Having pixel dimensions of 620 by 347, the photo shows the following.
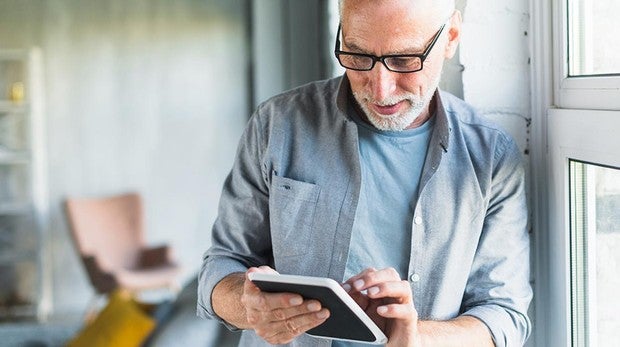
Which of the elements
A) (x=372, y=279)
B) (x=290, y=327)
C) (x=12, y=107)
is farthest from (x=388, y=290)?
(x=12, y=107)

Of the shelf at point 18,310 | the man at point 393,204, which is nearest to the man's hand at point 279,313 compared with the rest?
the man at point 393,204

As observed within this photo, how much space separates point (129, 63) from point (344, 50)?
5875mm

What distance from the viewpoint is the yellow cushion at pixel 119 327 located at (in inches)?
145

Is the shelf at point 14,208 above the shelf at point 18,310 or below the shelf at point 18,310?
above

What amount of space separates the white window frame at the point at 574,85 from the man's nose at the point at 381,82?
33cm

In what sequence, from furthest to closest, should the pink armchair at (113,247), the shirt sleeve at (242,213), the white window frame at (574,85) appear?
the pink armchair at (113,247) < the shirt sleeve at (242,213) < the white window frame at (574,85)

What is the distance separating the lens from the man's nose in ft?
4.92

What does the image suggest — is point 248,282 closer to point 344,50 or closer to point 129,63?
point 344,50

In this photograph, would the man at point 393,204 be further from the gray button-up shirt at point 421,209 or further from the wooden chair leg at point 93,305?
the wooden chair leg at point 93,305

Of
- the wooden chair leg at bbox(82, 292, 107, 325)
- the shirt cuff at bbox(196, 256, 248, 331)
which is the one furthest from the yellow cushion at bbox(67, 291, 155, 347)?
the wooden chair leg at bbox(82, 292, 107, 325)

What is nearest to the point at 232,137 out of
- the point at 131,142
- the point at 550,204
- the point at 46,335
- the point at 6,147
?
the point at 131,142

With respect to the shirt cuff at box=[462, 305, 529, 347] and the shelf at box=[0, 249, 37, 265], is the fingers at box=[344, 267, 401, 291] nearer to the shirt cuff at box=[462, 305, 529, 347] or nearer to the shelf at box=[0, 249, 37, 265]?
the shirt cuff at box=[462, 305, 529, 347]

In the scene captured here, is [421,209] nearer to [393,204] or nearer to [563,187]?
[393,204]

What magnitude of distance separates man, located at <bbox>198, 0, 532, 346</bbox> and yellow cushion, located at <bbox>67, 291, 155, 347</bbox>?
202 centimetres
